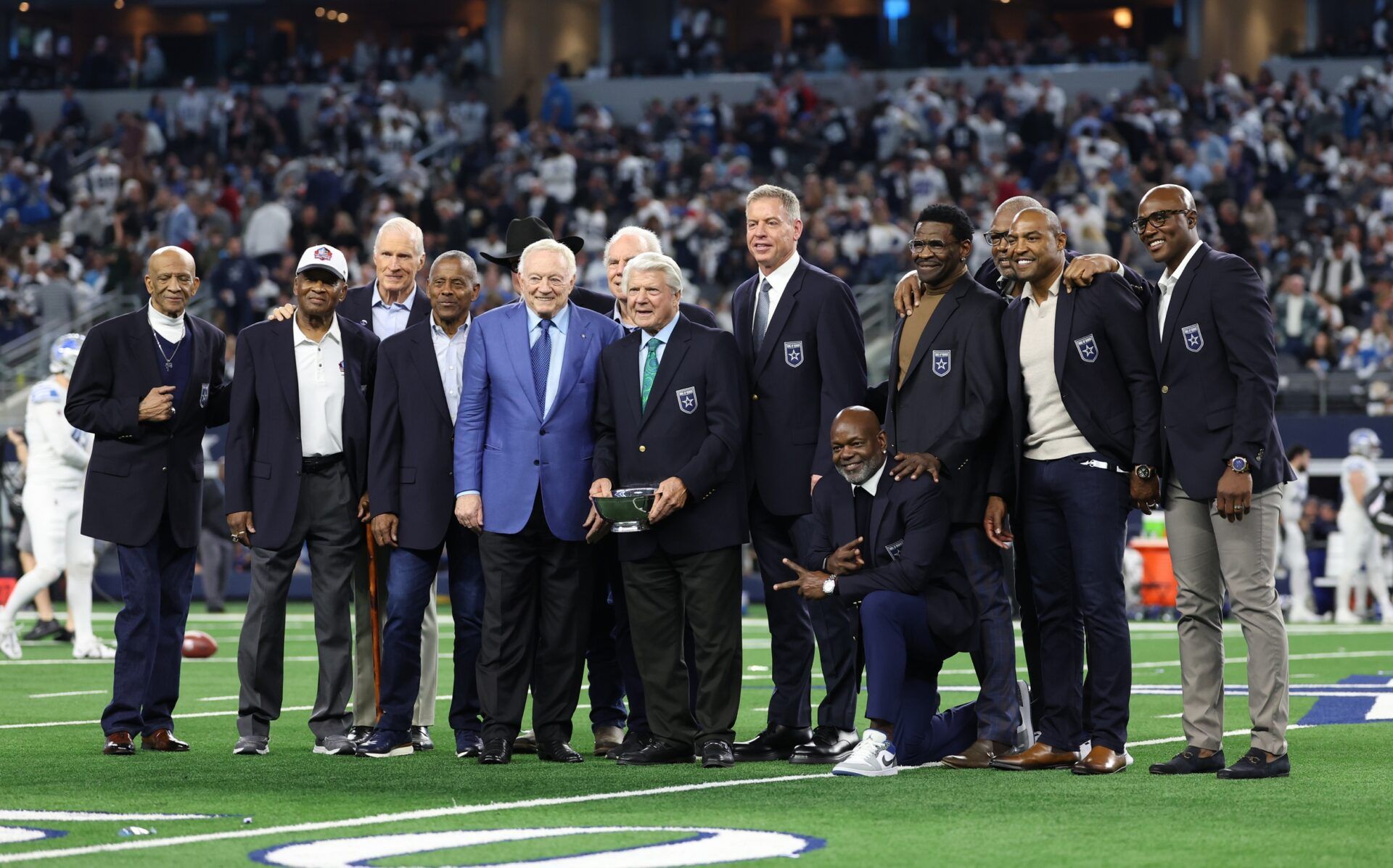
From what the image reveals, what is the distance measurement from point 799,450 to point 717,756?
1317mm

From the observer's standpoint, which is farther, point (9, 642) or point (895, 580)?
point (9, 642)

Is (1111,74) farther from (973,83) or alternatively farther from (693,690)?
(693,690)

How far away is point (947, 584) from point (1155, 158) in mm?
20145

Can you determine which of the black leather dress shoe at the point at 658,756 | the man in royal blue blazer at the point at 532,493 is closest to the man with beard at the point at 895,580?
the black leather dress shoe at the point at 658,756

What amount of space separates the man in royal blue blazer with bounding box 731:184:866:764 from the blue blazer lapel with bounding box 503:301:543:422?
91 centimetres

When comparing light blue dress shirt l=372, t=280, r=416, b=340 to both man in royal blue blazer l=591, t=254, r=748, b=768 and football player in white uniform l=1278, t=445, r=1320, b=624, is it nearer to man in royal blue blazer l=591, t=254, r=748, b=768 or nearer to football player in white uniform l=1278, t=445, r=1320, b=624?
man in royal blue blazer l=591, t=254, r=748, b=768

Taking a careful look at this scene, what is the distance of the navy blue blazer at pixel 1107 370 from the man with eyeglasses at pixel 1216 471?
0.06 metres

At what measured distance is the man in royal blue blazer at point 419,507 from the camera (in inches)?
343

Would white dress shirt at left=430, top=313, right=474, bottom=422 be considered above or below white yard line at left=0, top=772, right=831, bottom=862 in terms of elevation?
above

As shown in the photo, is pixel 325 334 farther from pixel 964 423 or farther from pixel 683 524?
pixel 964 423

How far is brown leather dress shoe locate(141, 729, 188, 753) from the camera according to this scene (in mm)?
8828

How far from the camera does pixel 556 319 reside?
866 cm

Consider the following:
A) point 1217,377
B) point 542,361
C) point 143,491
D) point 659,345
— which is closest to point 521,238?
point 542,361

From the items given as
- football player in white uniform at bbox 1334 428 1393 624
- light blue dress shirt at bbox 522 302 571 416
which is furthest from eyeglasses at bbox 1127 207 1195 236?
football player in white uniform at bbox 1334 428 1393 624
